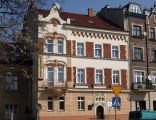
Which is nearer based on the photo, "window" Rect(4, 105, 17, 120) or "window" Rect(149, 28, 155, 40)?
"window" Rect(4, 105, 17, 120)

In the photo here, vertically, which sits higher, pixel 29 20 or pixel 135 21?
pixel 135 21

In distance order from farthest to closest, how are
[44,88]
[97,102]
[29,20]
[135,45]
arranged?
[135,45] < [97,102] < [44,88] < [29,20]

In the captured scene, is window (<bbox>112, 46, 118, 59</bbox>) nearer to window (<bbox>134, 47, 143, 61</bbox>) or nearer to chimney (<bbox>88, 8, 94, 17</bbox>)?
window (<bbox>134, 47, 143, 61</bbox>)

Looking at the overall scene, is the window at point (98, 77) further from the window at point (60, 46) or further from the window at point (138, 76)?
the window at point (60, 46)

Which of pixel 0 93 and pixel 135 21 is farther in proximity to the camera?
pixel 135 21

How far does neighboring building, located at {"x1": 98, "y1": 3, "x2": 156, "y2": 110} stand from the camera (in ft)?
166

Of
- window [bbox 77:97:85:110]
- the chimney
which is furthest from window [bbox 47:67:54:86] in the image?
the chimney

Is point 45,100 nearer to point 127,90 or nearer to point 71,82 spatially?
point 71,82

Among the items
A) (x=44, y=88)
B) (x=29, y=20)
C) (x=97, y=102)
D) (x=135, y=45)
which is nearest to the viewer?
(x=29, y=20)

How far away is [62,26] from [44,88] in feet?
24.7

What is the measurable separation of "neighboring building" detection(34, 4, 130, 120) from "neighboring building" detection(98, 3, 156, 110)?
1025mm

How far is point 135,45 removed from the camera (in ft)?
169

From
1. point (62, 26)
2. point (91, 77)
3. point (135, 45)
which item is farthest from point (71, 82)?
point (135, 45)

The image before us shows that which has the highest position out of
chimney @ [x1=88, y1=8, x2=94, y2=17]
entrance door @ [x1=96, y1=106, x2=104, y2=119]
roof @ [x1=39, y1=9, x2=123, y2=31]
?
chimney @ [x1=88, y1=8, x2=94, y2=17]
